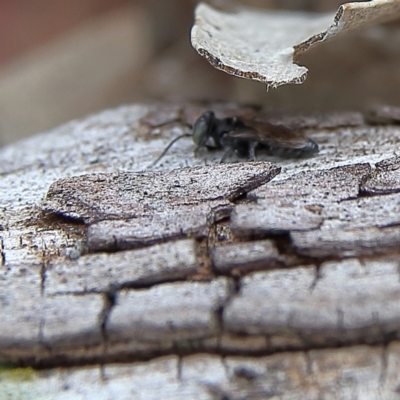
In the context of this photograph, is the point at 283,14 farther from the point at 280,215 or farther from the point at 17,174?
the point at 280,215

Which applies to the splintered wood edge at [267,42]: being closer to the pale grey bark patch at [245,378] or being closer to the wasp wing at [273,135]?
the wasp wing at [273,135]

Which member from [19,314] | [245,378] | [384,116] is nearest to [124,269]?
[19,314]

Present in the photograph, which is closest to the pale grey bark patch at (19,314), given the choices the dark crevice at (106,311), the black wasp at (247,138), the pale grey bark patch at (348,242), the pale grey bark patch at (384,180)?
the dark crevice at (106,311)

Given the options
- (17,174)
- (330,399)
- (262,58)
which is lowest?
(330,399)

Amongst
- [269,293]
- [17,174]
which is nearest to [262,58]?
[269,293]

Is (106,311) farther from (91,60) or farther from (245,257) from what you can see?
(91,60)

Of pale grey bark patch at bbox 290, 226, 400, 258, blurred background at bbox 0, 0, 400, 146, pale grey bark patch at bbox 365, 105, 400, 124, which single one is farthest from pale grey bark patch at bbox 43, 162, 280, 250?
blurred background at bbox 0, 0, 400, 146

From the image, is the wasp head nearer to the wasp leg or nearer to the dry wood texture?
the wasp leg
